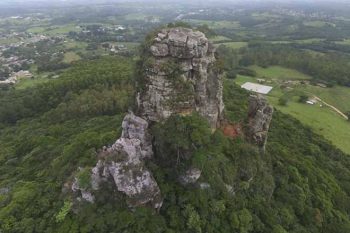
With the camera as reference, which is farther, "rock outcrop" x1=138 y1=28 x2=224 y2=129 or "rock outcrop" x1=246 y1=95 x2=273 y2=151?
"rock outcrop" x1=246 y1=95 x2=273 y2=151

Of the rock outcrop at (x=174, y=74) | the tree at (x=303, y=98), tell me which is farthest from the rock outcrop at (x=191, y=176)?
the tree at (x=303, y=98)

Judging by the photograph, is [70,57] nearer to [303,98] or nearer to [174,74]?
[303,98]

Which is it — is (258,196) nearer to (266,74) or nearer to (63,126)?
(63,126)

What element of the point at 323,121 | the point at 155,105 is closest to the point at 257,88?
the point at 323,121

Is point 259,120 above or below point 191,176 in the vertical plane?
above

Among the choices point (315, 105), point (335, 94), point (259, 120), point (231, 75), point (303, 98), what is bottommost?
point (335, 94)

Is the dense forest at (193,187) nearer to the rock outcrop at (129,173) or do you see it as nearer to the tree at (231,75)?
the rock outcrop at (129,173)

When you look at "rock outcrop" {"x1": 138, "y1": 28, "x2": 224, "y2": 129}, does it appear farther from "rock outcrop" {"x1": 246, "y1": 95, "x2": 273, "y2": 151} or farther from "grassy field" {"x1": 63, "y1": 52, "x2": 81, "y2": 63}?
"grassy field" {"x1": 63, "y1": 52, "x2": 81, "y2": 63}

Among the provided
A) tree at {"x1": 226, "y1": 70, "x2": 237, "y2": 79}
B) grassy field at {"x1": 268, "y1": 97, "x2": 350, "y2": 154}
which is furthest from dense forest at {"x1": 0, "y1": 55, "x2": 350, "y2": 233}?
tree at {"x1": 226, "y1": 70, "x2": 237, "y2": 79}
